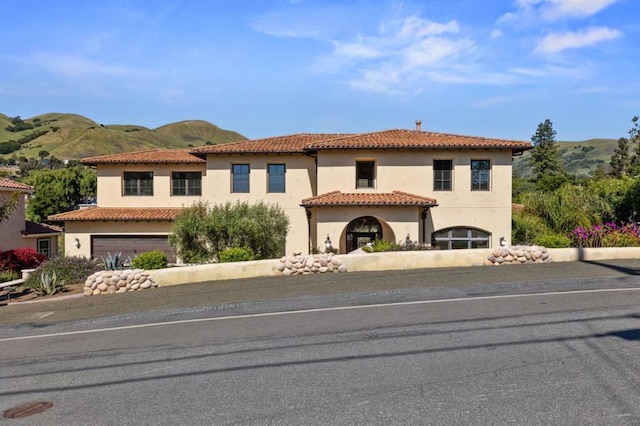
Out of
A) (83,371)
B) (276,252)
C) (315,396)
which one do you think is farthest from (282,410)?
(276,252)

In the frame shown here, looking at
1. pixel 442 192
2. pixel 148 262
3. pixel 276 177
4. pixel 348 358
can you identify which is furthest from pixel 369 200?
pixel 348 358

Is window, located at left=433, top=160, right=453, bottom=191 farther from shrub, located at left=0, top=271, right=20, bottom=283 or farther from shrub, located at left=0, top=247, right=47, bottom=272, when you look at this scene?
shrub, located at left=0, top=247, right=47, bottom=272

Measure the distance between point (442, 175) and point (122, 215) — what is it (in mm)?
16465

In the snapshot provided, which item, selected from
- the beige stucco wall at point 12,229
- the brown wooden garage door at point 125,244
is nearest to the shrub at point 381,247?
the brown wooden garage door at point 125,244

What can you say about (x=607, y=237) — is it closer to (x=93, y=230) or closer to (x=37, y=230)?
(x=93, y=230)

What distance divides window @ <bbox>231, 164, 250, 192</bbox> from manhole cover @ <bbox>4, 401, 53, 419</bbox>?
1982cm

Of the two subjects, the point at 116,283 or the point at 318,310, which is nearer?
the point at 318,310

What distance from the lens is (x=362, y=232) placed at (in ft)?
78.2

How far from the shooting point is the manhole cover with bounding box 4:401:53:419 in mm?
5914

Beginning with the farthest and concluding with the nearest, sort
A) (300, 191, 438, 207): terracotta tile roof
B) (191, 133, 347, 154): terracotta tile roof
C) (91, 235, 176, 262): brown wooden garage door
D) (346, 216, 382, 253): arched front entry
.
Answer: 1. (91, 235, 176, 262): brown wooden garage door
2. (191, 133, 347, 154): terracotta tile roof
3. (346, 216, 382, 253): arched front entry
4. (300, 191, 438, 207): terracotta tile roof

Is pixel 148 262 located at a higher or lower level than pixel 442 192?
lower

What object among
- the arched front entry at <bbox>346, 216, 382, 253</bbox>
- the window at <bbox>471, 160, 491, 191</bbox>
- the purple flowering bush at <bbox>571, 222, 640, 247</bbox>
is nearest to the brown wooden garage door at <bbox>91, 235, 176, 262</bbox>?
the arched front entry at <bbox>346, 216, 382, 253</bbox>

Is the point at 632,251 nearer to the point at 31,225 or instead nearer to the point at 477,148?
the point at 477,148

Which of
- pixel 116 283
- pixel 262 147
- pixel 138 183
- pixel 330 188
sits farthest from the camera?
pixel 138 183
